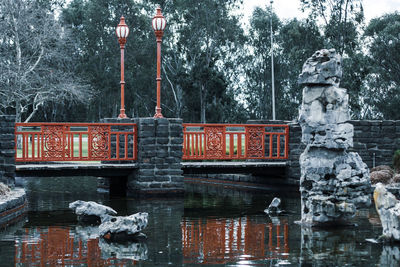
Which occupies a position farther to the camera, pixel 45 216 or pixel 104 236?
pixel 45 216

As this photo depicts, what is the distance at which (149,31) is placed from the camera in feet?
180

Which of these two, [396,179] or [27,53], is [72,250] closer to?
[396,179]

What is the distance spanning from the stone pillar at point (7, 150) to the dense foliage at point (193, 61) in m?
25.9

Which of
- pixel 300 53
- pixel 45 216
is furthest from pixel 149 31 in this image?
pixel 45 216

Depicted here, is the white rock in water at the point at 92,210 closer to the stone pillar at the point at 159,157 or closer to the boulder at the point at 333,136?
the boulder at the point at 333,136

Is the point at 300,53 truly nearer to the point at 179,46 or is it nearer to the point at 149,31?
the point at 179,46

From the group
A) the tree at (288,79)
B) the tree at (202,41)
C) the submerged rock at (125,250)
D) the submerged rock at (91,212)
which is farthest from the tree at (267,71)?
the submerged rock at (125,250)

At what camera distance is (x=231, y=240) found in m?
10.6

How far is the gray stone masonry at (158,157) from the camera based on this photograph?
17844 millimetres

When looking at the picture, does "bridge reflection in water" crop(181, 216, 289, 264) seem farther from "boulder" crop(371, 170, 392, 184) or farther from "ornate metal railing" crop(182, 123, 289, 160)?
"ornate metal railing" crop(182, 123, 289, 160)

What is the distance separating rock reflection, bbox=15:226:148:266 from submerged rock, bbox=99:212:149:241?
0.20 metres

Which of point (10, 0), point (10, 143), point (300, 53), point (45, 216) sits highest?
point (10, 0)

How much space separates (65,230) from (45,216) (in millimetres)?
2210

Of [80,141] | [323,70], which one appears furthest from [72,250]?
[80,141]
